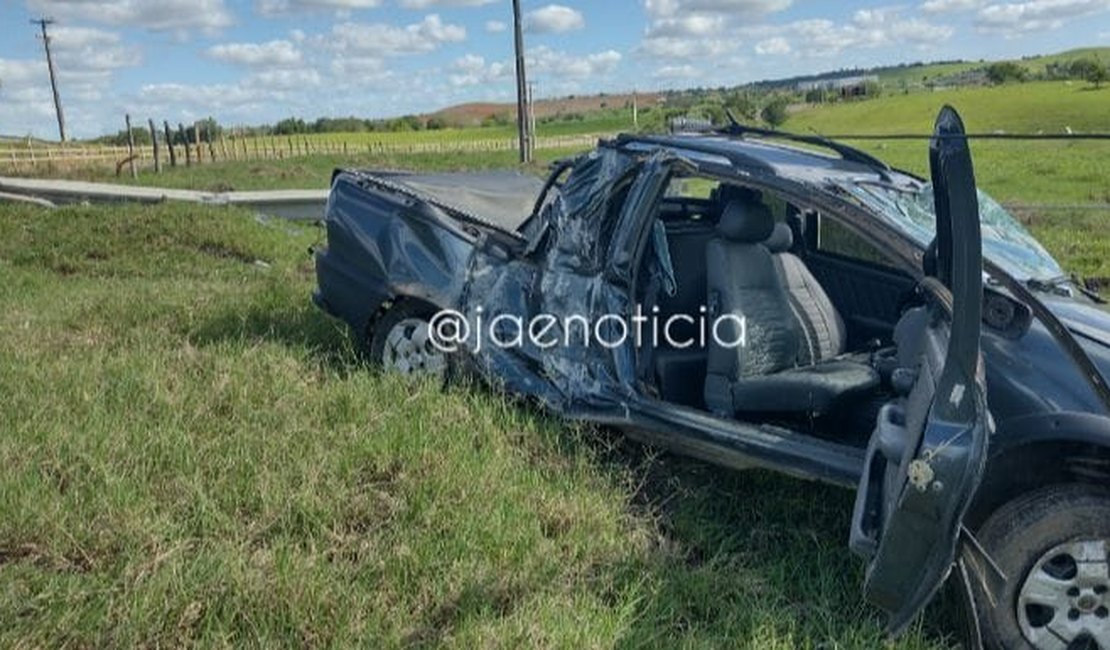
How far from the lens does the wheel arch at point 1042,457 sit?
2.64 metres

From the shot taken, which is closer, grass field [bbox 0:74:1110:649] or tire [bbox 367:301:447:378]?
grass field [bbox 0:74:1110:649]

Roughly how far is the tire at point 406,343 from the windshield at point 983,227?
230 centimetres

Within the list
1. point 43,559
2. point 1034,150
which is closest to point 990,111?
point 1034,150

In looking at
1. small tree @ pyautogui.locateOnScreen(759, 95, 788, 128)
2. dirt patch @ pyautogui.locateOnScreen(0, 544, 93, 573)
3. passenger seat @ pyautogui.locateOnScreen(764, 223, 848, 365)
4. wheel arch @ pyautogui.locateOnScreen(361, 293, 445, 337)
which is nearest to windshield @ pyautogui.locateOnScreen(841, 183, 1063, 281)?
passenger seat @ pyautogui.locateOnScreen(764, 223, 848, 365)

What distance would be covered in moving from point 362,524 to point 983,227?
8.54 feet

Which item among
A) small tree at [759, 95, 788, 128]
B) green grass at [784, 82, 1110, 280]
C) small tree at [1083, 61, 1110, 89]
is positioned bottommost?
green grass at [784, 82, 1110, 280]

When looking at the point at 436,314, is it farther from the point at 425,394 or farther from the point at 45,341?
the point at 45,341

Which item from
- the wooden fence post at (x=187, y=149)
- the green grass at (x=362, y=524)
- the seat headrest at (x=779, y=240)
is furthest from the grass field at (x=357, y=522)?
the wooden fence post at (x=187, y=149)

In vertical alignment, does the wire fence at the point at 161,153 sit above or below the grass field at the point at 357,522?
above

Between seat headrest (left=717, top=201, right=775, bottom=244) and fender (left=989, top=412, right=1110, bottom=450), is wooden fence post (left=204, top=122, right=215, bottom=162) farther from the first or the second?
fender (left=989, top=412, right=1110, bottom=450)

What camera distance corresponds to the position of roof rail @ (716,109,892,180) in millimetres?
4059

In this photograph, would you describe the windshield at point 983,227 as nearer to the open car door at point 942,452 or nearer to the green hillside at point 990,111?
the open car door at point 942,452

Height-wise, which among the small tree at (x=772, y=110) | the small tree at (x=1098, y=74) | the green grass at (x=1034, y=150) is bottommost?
the green grass at (x=1034, y=150)

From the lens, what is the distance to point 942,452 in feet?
8.02
